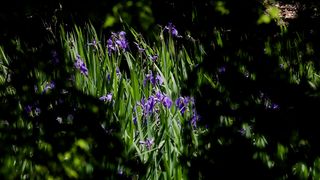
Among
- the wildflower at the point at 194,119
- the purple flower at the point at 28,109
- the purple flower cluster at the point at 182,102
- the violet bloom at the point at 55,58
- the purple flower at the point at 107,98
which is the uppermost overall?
the violet bloom at the point at 55,58

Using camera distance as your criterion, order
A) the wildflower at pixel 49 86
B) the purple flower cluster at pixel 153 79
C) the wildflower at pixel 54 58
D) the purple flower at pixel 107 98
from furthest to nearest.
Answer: the wildflower at pixel 54 58 < the purple flower cluster at pixel 153 79 < the wildflower at pixel 49 86 < the purple flower at pixel 107 98

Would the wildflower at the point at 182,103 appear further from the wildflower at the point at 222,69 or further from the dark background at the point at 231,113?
the wildflower at the point at 222,69

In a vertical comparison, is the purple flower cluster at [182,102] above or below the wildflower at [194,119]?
above


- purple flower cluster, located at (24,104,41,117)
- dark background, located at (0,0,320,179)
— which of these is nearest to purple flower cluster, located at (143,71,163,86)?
dark background, located at (0,0,320,179)

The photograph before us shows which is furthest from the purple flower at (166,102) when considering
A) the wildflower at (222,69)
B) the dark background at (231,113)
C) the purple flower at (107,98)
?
the wildflower at (222,69)

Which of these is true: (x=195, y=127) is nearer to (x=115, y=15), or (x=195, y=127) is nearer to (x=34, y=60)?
(x=34, y=60)

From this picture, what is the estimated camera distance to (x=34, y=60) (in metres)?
2.52

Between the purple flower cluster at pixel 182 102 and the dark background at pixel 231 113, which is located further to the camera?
the purple flower cluster at pixel 182 102

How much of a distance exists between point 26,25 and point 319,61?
225 centimetres

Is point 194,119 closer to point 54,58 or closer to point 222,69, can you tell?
point 222,69

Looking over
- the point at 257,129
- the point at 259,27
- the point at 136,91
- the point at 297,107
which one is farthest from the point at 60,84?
the point at 259,27

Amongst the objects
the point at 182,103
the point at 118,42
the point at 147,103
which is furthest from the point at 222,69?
the point at 118,42

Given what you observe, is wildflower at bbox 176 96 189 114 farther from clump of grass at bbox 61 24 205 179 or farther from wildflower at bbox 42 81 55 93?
wildflower at bbox 42 81 55 93

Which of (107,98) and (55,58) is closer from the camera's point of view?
(107,98)
